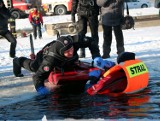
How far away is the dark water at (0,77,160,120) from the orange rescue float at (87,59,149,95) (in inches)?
4.4

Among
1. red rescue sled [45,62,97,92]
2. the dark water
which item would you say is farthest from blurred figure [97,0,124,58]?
the dark water

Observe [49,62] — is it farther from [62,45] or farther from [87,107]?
[87,107]

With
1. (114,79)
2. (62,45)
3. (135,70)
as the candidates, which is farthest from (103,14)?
(135,70)

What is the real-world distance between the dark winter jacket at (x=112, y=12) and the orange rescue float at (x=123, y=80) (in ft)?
10.5

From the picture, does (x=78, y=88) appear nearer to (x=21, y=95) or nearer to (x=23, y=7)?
(x=21, y=95)

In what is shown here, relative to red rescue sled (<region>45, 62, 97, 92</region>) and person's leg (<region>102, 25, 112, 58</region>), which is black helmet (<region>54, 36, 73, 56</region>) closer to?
red rescue sled (<region>45, 62, 97, 92</region>)

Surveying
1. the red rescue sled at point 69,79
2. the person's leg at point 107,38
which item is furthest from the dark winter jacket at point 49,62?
the person's leg at point 107,38

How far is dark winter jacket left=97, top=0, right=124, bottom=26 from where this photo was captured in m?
9.22

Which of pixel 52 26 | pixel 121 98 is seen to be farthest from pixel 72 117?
pixel 52 26

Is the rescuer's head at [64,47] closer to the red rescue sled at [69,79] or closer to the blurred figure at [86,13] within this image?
the red rescue sled at [69,79]

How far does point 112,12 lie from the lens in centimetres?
926

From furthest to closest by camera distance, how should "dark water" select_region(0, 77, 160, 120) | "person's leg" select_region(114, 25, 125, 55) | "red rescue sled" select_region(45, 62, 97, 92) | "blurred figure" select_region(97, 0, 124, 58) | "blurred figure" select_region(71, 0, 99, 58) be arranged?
1. "person's leg" select_region(114, 25, 125, 55)
2. "blurred figure" select_region(71, 0, 99, 58)
3. "blurred figure" select_region(97, 0, 124, 58)
4. "red rescue sled" select_region(45, 62, 97, 92)
5. "dark water" select_region(0, 77, 160, 120)

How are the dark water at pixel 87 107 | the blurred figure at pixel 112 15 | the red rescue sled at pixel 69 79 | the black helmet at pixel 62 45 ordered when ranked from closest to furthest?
the dark water at pixel 87 107, the black helmet at pixel 62 45, the red rescue sled at pixel 69 79, the blurred figure at pixel 112 15

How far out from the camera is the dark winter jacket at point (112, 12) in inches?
363
